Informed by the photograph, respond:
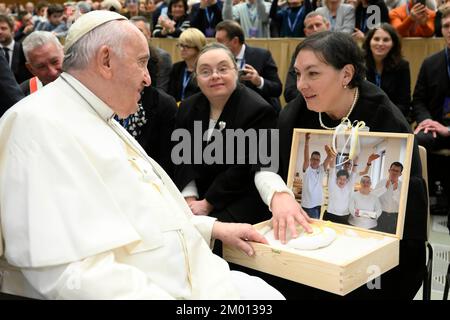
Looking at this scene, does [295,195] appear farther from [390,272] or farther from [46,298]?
[46,298]

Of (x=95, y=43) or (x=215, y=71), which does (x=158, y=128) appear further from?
(x=95, y=43)

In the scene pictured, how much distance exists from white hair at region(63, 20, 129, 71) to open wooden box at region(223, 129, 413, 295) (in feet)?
2.90

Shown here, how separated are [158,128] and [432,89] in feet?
10.1

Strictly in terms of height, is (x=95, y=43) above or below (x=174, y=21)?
below

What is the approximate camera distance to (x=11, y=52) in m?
7.01

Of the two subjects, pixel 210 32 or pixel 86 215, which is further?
pixel 210 32

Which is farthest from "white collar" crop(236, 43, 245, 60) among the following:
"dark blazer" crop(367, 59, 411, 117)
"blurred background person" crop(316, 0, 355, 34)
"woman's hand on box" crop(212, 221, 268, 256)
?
"woman's hand on box" crop(212, 221, 268, 256)

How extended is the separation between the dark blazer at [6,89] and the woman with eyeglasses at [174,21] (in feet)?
15.9

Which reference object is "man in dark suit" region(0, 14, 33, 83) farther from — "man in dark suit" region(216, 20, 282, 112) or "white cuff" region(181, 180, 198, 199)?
"white cuff" region(181, 180, 198, 199)

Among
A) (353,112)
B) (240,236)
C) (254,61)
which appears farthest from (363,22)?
(240,236)

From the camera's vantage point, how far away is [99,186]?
5.01 ft

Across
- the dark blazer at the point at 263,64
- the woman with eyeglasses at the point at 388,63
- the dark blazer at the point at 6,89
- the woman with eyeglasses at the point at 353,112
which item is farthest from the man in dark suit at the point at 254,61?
the woman with eyeglasses at the point at 353,112
